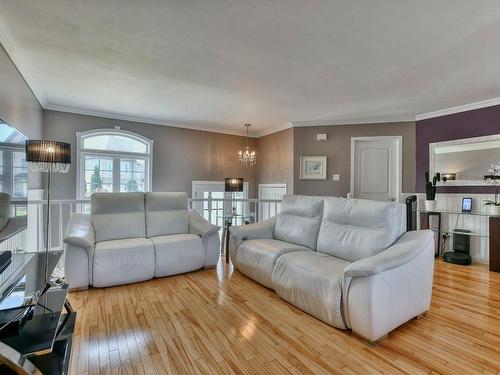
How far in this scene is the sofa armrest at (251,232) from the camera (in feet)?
10.7

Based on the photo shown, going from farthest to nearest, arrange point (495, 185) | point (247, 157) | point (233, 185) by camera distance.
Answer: point (247, 157) → point (233, 185) → point (495, 185)

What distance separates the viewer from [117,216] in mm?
3240

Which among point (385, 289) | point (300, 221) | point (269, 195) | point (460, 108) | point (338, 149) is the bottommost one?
point (385, 289)

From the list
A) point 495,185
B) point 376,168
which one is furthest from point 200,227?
point 495,185

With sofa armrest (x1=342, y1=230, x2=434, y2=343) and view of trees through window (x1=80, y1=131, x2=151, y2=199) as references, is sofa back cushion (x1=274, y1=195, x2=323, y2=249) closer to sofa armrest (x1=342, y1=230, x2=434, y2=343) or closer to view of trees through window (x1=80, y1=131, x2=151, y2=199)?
sofa armrest (x1=342, y1=230, x2=434, y2=343)

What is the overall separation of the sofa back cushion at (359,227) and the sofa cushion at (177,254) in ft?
4.93

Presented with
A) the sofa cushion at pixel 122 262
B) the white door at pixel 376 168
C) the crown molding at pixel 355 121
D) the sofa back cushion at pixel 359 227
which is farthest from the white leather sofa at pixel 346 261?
the crown molding at pixel 355 121

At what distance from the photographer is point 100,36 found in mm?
2320

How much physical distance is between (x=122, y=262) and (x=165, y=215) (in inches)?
34.5

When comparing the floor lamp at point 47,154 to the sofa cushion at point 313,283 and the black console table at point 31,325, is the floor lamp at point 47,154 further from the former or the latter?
the sofa cushion at point 313,283

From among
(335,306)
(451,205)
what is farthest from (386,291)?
(451,205)

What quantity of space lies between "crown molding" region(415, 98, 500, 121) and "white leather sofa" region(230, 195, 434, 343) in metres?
2.96

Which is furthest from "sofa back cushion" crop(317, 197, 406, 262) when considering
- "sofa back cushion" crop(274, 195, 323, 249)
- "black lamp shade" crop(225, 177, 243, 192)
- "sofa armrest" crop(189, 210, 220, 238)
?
"black lamp shade" crop(225, 177, 243, 192)

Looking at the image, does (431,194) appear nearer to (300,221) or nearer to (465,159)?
(465,159)
